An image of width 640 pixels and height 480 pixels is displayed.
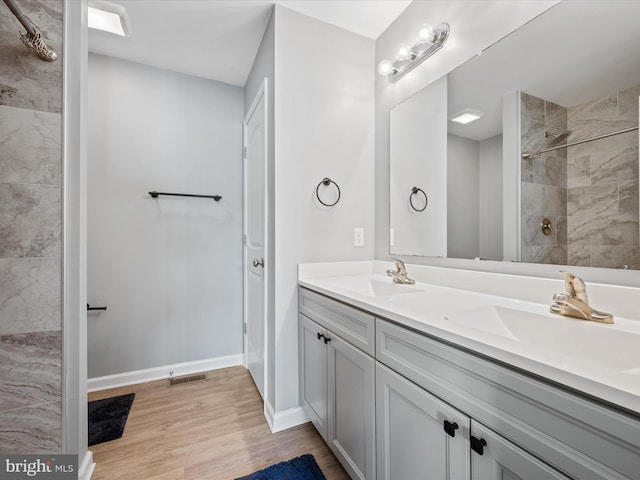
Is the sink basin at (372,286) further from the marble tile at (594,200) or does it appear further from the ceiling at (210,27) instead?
the ceiling at (210,27)

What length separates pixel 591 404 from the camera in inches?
19.9

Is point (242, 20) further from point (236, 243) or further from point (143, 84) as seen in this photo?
point (236, 243)

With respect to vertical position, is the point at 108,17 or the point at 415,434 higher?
the point at 108,17

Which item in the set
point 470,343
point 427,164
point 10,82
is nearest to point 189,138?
point 10,82

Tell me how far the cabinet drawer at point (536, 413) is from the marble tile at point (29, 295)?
1.43m

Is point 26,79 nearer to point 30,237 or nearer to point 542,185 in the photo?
point 30,237

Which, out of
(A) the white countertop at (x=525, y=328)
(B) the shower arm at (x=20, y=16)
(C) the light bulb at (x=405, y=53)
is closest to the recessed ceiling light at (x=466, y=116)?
(C) the light bulb at (x=405, y=53)

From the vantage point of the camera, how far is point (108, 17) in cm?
175

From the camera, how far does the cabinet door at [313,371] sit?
57.0 inches

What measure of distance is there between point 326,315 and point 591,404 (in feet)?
3.34

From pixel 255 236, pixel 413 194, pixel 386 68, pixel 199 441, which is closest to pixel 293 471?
pixel 199 441

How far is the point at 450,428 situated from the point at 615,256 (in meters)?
0.77

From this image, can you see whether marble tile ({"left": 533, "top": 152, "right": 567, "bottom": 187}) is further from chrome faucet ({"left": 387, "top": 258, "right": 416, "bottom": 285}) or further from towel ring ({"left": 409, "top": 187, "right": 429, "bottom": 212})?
chrome faucet ({"left": 387, "top": 258, "right": 416, "bottom": 285})

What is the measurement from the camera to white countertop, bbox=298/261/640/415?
52 cm
